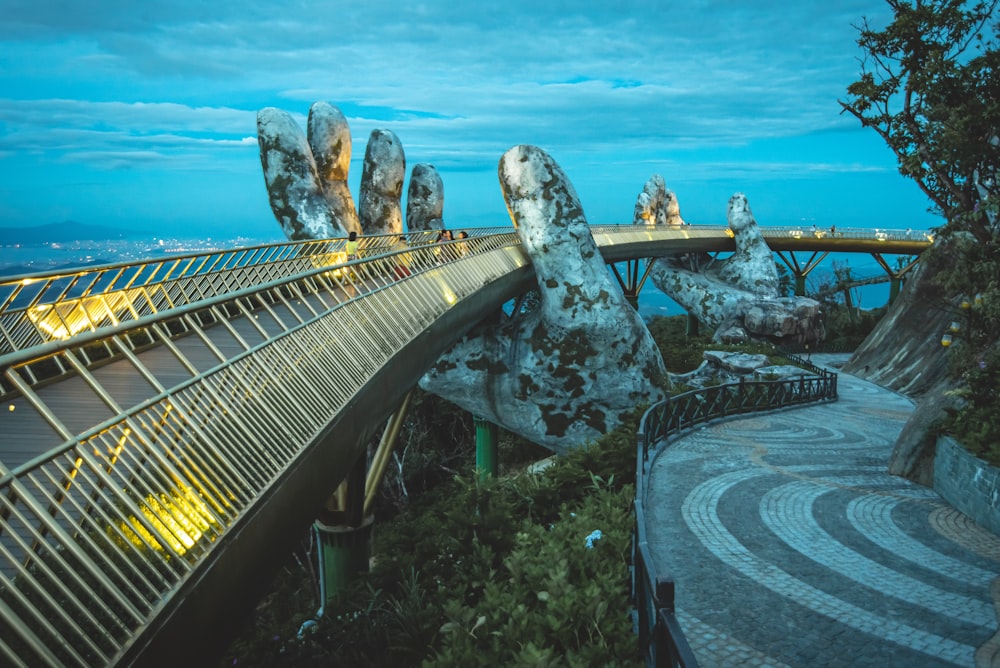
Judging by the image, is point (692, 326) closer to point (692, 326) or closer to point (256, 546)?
point (692, 326)

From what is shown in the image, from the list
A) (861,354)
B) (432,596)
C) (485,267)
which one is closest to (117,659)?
(432,596)

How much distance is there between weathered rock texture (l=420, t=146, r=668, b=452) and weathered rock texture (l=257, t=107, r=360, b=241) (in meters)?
8.03

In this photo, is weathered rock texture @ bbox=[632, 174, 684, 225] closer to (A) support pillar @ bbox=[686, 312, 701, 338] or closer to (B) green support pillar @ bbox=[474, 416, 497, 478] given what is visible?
(A) support pillar @ bbox=[686, 312, 701, 338]

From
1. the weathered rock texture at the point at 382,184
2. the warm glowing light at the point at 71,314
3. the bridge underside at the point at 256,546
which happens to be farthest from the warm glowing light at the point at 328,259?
the weathered rock texture at the point at 382,184

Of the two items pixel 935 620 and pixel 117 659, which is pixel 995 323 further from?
pixel 117 659

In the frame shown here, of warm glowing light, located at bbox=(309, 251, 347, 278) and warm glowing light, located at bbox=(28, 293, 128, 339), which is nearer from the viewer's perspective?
warm glowing light, located at bbox=(28, 293, 128, 339)

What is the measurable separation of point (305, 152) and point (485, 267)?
1286 cm

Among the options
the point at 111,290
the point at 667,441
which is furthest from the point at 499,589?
the point at 111,290

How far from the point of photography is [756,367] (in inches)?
993

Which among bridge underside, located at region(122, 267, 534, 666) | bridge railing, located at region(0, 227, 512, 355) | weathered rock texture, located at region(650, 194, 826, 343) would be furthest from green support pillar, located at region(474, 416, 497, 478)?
weathered rock texture, located at region(650, 194, 826, 343)

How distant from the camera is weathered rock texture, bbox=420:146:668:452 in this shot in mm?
21750

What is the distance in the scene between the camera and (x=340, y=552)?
1505 centimetres

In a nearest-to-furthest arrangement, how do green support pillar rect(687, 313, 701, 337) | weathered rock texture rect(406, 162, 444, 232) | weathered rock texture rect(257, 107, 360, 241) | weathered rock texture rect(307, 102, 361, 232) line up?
weathered rock texture rect(257, 107, 360, 241) < weathered rock texture rect(307, 102, 361, 232) < weathered rock texture rect(406, 162, 444, 232) < green support pillar rect(687, 313, 701, 337)

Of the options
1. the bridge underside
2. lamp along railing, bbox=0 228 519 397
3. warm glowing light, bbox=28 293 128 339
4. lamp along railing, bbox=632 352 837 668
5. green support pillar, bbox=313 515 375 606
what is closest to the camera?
lamp along railing, bbox=632 352 837 668
